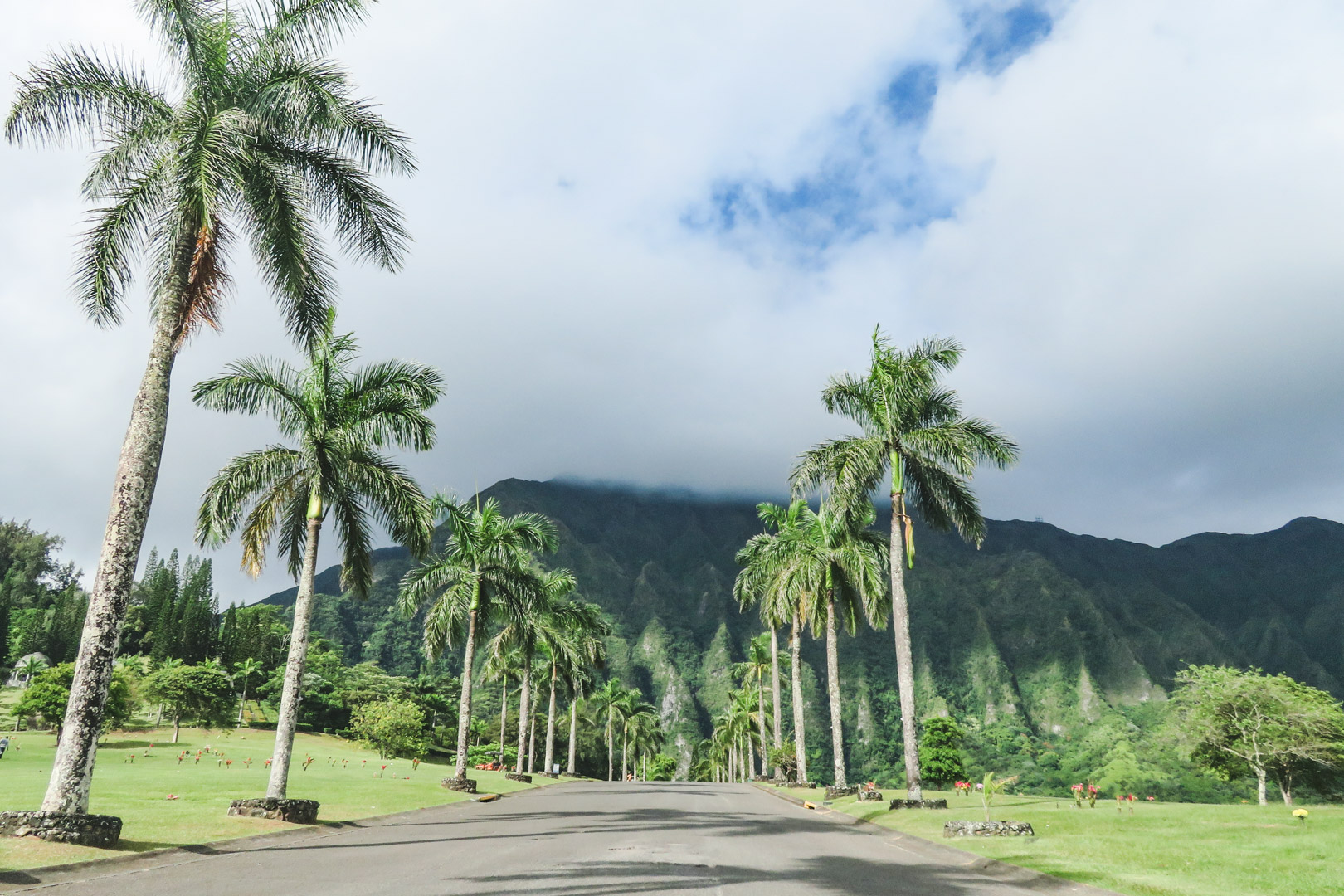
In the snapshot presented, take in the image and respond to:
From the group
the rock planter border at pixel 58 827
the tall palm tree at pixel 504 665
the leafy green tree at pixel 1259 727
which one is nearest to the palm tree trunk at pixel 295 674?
the rock planter border at pixel 58 827

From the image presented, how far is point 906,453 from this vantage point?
2620 centimetres

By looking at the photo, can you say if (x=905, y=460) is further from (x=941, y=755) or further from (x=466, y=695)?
(x=941, y=755)

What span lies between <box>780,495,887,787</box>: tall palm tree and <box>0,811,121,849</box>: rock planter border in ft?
83.7

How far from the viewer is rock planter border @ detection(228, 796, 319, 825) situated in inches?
646

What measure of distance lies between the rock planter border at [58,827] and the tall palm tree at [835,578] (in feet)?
83.7

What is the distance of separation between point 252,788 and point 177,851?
19.2m

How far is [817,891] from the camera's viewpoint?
9.00 m

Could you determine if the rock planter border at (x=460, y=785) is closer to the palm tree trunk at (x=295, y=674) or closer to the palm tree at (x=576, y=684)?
the palm tree trunk at (x=295, y=674)

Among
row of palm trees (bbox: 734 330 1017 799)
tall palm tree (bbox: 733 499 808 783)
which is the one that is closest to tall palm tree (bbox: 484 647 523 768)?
tall palm tree (bbox: 733 499 808 783)

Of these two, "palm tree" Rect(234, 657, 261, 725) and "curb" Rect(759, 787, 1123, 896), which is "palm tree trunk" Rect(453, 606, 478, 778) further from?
"palm tree" Rect(234, 657, 261, 725)

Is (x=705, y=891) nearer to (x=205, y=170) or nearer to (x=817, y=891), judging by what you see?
(x=817, y=891)

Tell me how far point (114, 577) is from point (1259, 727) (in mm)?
54123

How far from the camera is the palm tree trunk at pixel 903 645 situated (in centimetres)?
2367

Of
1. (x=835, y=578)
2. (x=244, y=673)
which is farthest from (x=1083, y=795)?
(x=244, y=673)
